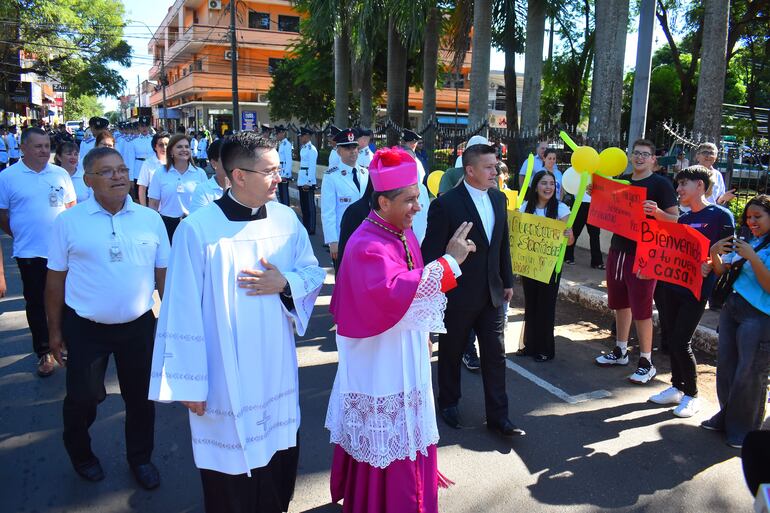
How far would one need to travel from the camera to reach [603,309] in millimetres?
7277

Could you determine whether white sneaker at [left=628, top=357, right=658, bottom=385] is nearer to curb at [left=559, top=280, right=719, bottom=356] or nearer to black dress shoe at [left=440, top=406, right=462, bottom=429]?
curb at [left=559, top=280, right=719, bottom=356]

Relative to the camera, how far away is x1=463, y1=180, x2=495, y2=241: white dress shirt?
13.7 ft

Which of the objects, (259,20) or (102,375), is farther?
(259,20)

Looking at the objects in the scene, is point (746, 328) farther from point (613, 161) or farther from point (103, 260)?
point (103, 260)

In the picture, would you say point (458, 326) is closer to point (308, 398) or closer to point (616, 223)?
point (308, 398)

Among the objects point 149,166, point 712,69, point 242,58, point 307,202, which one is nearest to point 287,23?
point 242,58

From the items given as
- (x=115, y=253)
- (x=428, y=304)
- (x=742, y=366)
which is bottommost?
(x=742, y=366)

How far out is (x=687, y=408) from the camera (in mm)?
4512

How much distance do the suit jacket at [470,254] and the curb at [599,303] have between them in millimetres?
3018

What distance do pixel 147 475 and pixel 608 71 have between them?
10.6 m

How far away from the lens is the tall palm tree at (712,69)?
9477 mm

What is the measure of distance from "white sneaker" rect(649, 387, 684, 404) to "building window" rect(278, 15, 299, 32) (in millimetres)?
47556

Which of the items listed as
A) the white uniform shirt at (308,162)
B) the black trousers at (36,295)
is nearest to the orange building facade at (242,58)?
the white uniform shirt at (308,162)

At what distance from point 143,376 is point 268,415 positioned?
1.16 metres
